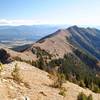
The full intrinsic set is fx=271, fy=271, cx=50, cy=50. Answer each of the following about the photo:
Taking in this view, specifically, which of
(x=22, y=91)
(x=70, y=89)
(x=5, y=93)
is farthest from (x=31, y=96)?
(x=70, y=89)

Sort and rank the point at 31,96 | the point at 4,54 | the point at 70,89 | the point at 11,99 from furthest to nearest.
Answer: the point at 4,54 → the point at 70,89 → the point at 31,96 → the point at 11,99

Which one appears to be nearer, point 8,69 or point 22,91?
point 22,91

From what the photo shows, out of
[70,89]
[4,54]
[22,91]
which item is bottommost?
[4,54]

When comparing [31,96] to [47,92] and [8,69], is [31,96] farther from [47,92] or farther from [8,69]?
[8,69]

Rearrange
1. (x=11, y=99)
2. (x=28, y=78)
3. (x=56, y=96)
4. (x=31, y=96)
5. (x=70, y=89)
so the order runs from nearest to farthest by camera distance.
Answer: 1. (x=11, y=99)
2. (x=31, y=96)
3. (x=56, y=96)
4. (x=28, y=78)
5. (x=70, y=89)

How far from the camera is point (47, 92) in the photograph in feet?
81.1

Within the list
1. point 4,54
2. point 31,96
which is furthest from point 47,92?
point 4,54

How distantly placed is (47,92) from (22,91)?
3.12m

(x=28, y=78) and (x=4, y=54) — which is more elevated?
(x=28, y=78)

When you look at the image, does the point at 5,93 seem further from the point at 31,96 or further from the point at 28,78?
the point at 28,78

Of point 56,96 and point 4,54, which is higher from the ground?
point 56,96

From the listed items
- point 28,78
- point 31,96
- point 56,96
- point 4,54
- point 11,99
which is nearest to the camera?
point 11,99

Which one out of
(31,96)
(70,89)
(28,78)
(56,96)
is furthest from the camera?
(70,89)

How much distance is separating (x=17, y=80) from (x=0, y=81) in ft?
6.14
